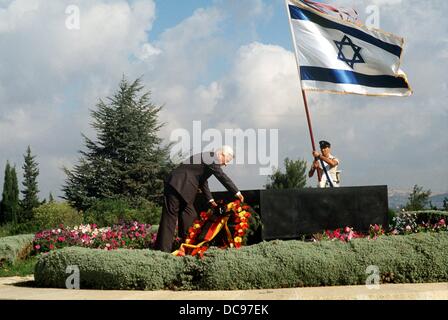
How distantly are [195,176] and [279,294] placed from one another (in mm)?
3067

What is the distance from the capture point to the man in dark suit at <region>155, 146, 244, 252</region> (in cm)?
896

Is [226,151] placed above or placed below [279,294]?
above

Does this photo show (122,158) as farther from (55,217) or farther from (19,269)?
(19,269)

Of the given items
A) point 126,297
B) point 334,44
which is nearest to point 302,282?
point 126,297

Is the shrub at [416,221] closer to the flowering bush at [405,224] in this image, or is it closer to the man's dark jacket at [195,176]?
the flowering bush at [405,224]

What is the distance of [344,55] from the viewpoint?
36.2 ft

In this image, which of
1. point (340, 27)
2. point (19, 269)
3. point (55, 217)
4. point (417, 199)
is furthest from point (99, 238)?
point (417, 199)

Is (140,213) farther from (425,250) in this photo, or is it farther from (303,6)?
(425,250)

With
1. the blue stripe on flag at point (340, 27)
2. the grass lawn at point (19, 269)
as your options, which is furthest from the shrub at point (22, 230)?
the blue stripe on flag at point (340, 27)

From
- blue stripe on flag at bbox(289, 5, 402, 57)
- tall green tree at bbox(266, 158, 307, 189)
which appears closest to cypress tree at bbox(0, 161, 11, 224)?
tall green tree at bbox(266, 158, 307, 189)

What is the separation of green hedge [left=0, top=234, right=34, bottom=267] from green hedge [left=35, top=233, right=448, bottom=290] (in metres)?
5.50

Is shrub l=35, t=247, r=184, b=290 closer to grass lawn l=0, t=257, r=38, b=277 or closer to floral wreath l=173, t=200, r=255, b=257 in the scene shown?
floral wreath l=173, t=200, r=255, b=257

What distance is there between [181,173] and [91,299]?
289cm

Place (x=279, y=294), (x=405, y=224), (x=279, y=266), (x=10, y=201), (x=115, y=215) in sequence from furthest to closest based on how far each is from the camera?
(x=10, y=201) < (x=115, y=215) < (x=405, y=224) < (x=279, y=266) < (x=279, y=294)
